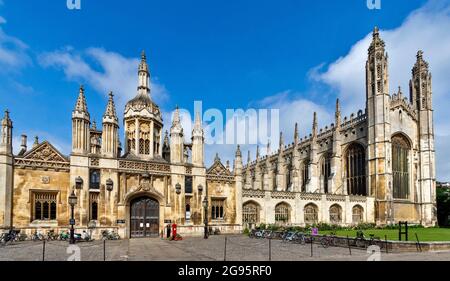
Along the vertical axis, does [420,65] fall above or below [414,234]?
above

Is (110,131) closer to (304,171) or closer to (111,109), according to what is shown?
(111,109)

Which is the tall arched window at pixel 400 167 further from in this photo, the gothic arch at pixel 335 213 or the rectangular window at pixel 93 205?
the rectangular window at pixel 93 205

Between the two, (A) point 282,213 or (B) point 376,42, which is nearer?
(A) point 282,213

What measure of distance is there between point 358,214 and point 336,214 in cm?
443

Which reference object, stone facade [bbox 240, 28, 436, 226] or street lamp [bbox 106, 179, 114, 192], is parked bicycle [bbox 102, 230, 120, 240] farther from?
stone facade [bbox 240, 28, 436, 226]

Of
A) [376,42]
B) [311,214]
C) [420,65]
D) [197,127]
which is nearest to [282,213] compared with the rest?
[311,214]

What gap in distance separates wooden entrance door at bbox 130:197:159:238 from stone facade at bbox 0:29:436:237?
0.28 feet

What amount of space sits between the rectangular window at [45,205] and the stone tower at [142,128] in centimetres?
872

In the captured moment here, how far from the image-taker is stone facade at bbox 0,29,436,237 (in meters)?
24.2

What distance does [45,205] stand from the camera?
2411 centimetres
